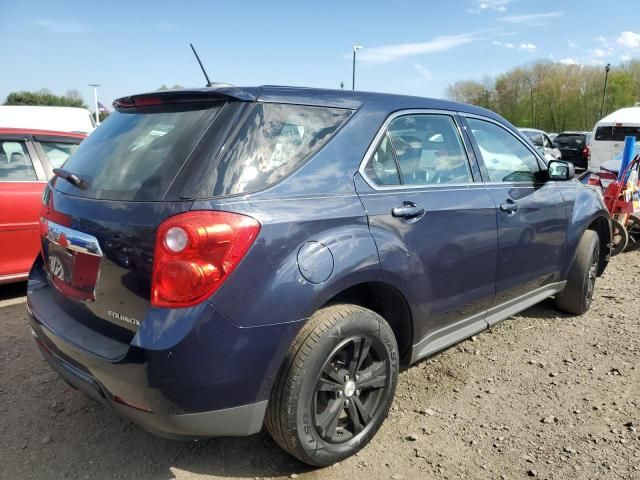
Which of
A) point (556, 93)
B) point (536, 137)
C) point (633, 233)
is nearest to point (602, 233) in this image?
point (633, 233)

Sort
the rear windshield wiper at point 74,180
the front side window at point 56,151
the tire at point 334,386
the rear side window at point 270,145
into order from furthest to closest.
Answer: the front side window at point 56,151 → the rear windshield wiper at point 74,180 → the tire at point 334,386 → the rear side window at point 270,145

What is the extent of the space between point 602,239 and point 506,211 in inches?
83.4

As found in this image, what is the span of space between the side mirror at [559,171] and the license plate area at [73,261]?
3.14 metres

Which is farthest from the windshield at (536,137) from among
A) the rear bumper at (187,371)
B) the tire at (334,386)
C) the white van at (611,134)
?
the rear bumper at (187,371)

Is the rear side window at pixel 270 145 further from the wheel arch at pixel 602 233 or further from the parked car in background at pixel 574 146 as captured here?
the parked car in background at pixel 574 146

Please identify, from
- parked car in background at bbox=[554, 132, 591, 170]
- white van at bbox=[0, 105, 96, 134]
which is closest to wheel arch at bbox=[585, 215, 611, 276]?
white van at bbox=[0, 105, 96, 134]

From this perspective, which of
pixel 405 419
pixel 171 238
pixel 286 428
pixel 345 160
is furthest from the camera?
pixel 405 419

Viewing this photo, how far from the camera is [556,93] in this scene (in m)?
55.8

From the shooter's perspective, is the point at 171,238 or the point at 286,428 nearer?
the point at 171,238

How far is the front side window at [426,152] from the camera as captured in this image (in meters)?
2.70

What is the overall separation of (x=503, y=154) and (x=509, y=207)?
0.49 meters

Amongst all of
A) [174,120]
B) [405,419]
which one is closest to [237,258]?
→ [174,120]

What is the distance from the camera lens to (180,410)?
6.32 feet

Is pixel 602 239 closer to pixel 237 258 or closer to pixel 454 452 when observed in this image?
pixel 454 452
